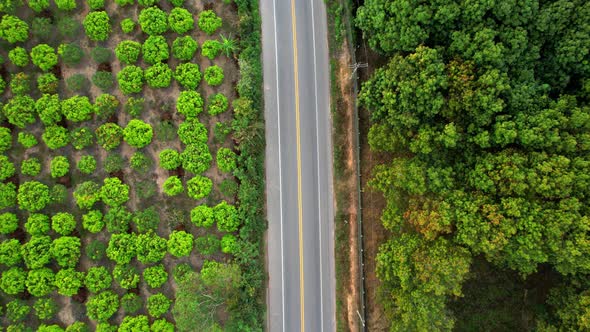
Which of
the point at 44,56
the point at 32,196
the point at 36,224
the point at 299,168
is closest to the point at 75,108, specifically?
the point at 44,56

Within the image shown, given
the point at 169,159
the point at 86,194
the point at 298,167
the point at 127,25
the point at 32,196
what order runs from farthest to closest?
the point at 298,167 < the point at 127,25 < the point at 169,159 < the point at 86,194 < the point at 32,196

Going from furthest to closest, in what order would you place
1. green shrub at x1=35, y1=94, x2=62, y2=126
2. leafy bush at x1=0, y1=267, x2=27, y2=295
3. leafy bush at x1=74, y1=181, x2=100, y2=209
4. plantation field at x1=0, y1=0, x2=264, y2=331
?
green shrub at x1=35, y1=94, x2=62, y2=126, leafy bush at x1=74, y1=181, x2=100, y2=209, plantation field at x1=0, y1=0, x2=264, y2=331, leafy bush at x1=0, y1=267, x2=27, y2=295

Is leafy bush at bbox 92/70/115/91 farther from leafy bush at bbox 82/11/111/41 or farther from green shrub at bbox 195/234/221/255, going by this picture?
green shrub at bbox 195/234/221/255

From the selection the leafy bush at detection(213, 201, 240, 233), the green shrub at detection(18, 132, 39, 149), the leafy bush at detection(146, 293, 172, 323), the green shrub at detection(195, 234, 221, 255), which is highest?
the green shrub at detection(18, 132, 39, 149)

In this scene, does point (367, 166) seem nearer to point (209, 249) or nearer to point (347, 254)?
point (347, 254)

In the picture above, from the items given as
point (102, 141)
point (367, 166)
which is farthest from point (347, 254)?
point (102, 141)

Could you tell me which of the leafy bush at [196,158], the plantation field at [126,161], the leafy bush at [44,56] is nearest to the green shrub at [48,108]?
the plantation field at [126,161]

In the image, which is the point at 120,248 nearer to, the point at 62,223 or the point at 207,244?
the point at 62,223

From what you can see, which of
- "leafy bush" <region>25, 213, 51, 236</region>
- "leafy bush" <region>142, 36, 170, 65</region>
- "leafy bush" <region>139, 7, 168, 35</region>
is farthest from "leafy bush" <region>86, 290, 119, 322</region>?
"leafy bush" <region>139, 7, 168, 35</region>
